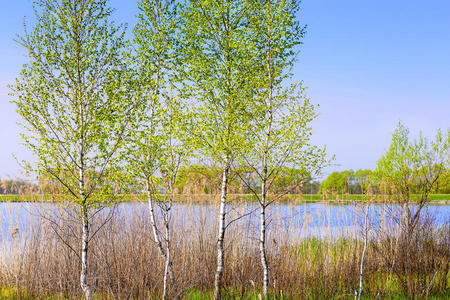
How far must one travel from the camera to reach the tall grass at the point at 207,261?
670 centimetres

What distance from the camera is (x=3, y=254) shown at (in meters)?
7.87

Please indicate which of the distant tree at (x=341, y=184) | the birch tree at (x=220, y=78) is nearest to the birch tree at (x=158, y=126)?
the birch tree at (x=220, y=78)

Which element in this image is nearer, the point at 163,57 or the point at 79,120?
the point at 79,120

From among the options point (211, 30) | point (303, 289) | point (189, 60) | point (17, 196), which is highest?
point (211, 30)

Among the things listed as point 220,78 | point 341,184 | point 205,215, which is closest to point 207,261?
point 205,215

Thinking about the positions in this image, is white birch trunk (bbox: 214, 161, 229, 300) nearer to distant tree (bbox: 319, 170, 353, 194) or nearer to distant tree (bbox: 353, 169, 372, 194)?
distant tree (bbox: 319, 170, 353, 194)

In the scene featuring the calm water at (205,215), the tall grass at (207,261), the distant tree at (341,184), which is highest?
the distant tree at (341,184)

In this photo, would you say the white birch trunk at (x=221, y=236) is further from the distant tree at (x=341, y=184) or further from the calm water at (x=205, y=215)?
the distant tree at (x=341, y=184)

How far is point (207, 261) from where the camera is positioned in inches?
278

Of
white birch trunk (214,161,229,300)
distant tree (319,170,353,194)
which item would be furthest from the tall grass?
distant tree (319,170,353,194)

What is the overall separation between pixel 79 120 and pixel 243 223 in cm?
350

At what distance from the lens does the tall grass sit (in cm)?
670

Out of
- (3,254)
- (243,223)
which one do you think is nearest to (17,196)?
(3,254)

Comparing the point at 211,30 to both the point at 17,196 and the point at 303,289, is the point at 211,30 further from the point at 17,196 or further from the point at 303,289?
the point at 17,196
